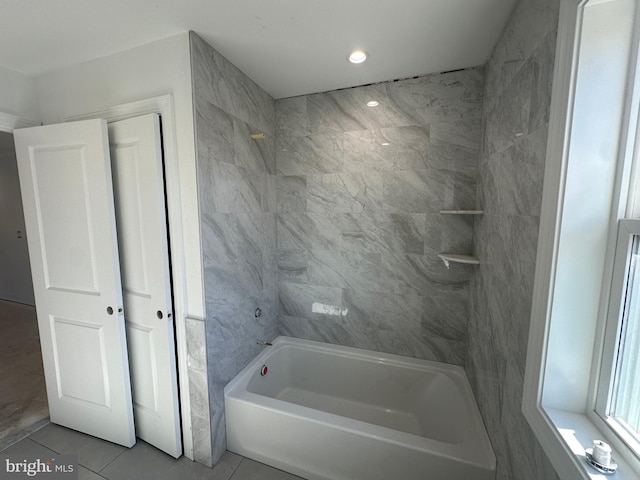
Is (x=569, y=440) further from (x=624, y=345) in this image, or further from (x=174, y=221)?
(x=174, y=221)

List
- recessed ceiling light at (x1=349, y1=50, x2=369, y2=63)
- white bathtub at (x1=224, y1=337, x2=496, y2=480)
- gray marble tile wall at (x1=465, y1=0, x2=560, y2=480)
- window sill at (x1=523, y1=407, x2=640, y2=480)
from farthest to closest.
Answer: recessed ceiling light at (x1=349, y1=50, x2=369, y2=63), white bathtub at (x1=224, y1=337, x2=496, y2=480), gray marble tile wall at (x1=465, y1=0, x2=560, y2=480), window sill at (x1=523, y1=407, x2=640, y2=480)

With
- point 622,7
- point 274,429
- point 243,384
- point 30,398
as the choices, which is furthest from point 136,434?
point 622,7

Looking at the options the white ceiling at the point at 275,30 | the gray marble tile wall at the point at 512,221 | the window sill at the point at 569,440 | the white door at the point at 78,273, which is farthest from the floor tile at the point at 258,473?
the white ceiling at the point at 275,30

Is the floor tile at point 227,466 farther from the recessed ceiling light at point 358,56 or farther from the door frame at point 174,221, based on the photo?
the recessed ceiling light at point 358,56

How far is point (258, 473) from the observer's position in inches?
60.4

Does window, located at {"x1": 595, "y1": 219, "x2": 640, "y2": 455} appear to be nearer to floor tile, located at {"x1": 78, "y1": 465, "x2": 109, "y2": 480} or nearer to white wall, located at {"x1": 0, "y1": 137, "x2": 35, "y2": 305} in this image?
floor tile, located at {"x1": 78, "y1": 465, "x2": 109, "y2": 480}

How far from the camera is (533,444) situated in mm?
878

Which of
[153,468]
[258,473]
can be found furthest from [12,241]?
[258,473]

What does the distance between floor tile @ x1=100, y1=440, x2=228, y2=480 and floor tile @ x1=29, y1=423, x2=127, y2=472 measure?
7 cm

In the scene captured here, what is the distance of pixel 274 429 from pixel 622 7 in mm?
2276

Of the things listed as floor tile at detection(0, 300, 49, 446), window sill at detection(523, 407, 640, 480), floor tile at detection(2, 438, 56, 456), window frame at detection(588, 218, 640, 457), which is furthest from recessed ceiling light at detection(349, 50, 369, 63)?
floor tile at detection(0, 300, 49, 446)

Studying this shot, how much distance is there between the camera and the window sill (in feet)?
2.16

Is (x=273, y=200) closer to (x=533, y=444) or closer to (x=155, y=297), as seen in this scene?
(x=155, y=297)

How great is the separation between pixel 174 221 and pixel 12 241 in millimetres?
4695
